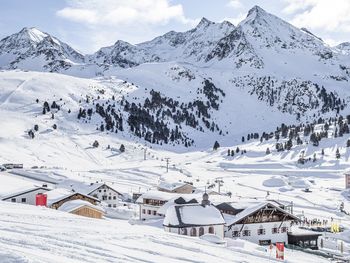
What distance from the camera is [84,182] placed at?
85.6 metres

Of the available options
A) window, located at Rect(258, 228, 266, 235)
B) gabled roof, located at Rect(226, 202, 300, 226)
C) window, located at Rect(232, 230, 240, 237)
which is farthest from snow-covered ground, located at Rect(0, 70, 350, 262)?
window, located at Rect(258, 228, 266, 235)

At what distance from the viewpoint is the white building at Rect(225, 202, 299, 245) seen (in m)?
49.2

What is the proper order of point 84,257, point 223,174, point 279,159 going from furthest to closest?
point 279,159, point 223,174, point 84,257

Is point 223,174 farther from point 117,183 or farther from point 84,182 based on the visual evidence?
point 84,182

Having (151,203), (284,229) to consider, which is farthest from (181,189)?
(284,229)

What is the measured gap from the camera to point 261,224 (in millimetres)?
50719

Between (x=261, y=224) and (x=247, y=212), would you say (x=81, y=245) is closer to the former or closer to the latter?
(x=247, y=212)

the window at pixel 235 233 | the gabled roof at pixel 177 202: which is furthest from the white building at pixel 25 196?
the window at pixel 235 233

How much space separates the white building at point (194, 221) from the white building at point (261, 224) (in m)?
2.60

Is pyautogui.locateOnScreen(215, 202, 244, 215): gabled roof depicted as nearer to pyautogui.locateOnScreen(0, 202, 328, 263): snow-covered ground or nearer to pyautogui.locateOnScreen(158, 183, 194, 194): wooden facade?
pyautogui.locateOnScreen(158, 183, 194, 194): wooden facade

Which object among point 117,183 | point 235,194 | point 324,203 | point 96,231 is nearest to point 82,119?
point 117,183

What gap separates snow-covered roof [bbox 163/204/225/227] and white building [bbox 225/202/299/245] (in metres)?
2.73

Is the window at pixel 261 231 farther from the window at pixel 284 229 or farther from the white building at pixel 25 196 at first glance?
the white building at pixel 25 196

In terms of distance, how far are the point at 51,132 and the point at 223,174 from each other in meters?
57.0
